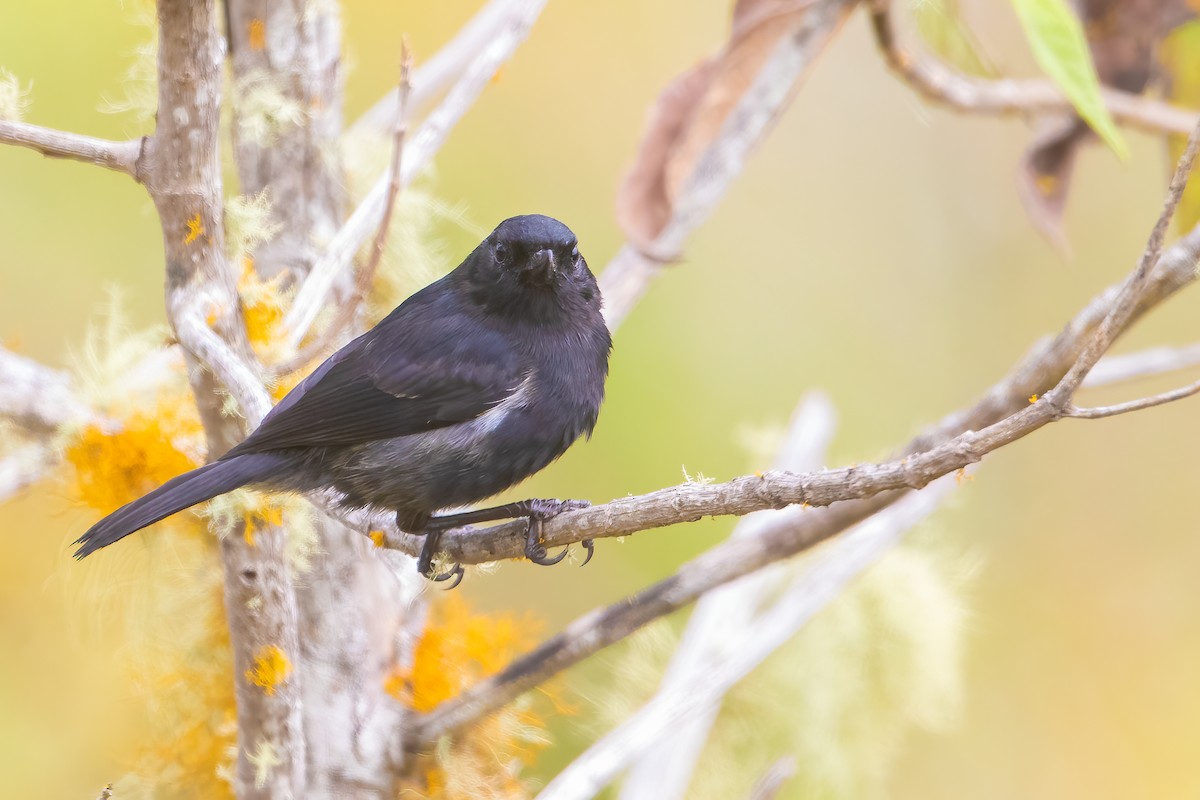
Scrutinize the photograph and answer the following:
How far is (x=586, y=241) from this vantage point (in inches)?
150

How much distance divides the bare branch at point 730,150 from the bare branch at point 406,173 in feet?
1.90

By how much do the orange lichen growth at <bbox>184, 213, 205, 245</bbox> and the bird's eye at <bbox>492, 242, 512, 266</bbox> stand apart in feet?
2.58

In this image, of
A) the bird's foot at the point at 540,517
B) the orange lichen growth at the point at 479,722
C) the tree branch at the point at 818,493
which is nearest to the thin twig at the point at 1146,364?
the tree branch at the point at 818,493

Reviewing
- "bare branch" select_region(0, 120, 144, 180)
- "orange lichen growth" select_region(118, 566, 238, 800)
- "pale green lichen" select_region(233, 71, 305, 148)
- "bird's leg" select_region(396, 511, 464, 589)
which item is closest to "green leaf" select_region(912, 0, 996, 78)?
"pale green lichen" select_region(233, 71, 305, 148)

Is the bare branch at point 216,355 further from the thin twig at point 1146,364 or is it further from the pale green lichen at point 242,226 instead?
the thin twig at point 1146,364

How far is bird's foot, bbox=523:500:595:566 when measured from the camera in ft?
6.07

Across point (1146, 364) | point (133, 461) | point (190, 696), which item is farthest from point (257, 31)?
point (1146, 364)

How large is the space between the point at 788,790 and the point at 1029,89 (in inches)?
78.4

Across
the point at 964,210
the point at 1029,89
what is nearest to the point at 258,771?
the point at 1029,89

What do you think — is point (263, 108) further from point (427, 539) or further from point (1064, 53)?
point (1064, 53)

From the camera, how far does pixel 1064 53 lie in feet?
6.23

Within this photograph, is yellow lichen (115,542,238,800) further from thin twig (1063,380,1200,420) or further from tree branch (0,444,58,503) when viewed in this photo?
thin twig (1063,380,1200,420)

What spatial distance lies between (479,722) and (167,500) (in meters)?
0.68

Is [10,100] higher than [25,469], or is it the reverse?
[10,100]
